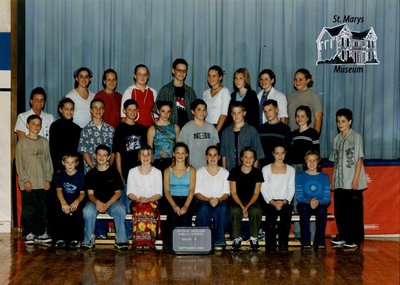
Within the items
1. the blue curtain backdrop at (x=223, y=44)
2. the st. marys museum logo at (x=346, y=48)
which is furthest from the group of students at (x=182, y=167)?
the st. marys museum logo at (x=346, y=48)

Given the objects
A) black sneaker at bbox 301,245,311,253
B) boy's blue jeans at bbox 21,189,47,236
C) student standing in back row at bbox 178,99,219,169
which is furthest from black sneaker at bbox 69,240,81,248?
black sneaker at bbox 301,245,311,253

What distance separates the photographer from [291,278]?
604cm

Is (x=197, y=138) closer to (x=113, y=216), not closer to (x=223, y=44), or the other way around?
(x=113, y=216)

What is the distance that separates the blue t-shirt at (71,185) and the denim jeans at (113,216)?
7.9 inches

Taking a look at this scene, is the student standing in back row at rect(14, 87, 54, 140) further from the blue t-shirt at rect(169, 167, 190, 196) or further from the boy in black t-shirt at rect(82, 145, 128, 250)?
the blue t-shirt at rect(169, 167, 190, 196)

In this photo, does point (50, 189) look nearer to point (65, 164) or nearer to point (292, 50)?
point (65, 164)

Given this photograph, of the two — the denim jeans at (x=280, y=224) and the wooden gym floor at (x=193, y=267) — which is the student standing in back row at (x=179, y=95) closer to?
the denim jeans at (x=280, y=224)

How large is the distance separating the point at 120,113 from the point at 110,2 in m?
1.53

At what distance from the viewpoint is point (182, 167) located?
7.42 m

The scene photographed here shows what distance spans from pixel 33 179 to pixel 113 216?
→ 930 mm

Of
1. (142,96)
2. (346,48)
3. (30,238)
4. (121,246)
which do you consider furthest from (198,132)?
(346,48)

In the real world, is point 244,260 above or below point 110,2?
below

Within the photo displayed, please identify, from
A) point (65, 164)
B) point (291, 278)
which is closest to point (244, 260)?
point (291, 278)

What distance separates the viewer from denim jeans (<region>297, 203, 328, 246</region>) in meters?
7.35
